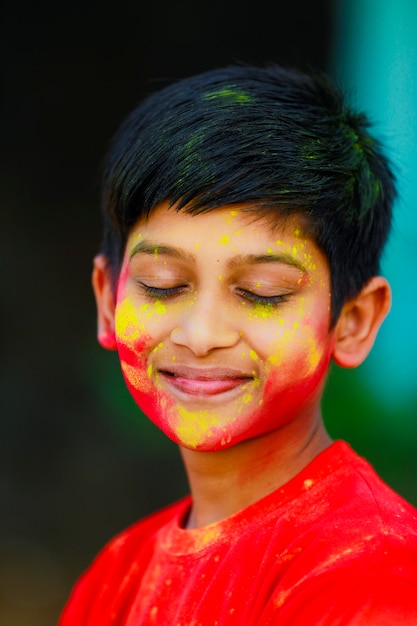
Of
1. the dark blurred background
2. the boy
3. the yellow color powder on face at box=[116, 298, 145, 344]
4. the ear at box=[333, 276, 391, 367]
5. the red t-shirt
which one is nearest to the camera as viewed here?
Answer: the red t-shirt

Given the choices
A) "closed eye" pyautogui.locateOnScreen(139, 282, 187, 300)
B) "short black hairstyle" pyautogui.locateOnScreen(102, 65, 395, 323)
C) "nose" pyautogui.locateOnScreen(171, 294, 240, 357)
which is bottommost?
"nose" pyautogui.locateOnScreen(171, 294, 240, 357)

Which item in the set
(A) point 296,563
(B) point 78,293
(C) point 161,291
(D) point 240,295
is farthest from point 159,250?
(B) point 78,293

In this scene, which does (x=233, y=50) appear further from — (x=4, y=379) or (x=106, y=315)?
(x=106, y=315)

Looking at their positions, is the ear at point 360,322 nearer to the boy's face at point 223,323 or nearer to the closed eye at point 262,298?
the boy's face at point 223,323

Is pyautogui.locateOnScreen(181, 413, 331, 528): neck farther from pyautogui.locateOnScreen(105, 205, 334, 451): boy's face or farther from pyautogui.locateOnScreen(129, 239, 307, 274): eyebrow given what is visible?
pyautogui.locateOnScreen(129, 239, 307, 274): eyebrow

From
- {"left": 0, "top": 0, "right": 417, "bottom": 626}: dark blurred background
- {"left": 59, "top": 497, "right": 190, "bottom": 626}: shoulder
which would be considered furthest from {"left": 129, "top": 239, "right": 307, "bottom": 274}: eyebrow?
{"left": 0, "top": 0, "right": 417, "bottom": 626}: dark blurred background

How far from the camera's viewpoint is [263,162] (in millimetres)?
1649

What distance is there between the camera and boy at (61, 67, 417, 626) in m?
1.58

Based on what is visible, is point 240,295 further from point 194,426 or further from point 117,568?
point 117,568

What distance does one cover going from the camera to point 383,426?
367 cm

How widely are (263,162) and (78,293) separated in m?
2.45

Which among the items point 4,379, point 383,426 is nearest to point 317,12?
point 383,426

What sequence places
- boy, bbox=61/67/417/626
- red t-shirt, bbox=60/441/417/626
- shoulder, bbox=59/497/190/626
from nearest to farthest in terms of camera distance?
1. red t-shirt, bbox=60/441/417/626
2. boy, bbox=61/67/417/626
3. shoulder, bbox=59/497/190/626

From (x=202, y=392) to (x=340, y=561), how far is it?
0.39 m
